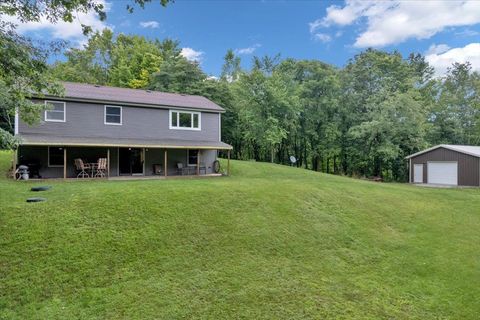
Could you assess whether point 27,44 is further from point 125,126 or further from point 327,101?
point 327,101

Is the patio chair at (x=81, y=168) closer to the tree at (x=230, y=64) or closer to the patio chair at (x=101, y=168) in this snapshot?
the patio chair at (x=101, y=168)

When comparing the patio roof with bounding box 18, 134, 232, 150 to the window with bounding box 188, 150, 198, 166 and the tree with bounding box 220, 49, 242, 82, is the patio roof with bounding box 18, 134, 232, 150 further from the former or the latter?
the tree with bounding box 220, 49, 242, 82

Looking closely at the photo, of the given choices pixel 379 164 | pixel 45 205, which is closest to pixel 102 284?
pixel 45 205

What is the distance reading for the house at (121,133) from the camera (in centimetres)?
1498

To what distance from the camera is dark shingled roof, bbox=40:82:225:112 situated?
53.8 ft

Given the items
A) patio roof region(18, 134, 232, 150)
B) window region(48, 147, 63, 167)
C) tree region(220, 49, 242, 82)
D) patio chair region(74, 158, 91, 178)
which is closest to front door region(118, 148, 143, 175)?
patio roof region(18, 134, 232, 150)

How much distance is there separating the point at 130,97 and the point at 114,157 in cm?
357

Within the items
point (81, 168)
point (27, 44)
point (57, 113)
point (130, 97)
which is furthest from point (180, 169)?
point (27, 44)

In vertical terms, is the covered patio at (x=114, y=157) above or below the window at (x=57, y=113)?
below

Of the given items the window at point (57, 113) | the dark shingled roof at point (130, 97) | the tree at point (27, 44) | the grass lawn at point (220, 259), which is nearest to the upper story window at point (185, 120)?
the dark shingled roof at point (130, 97)

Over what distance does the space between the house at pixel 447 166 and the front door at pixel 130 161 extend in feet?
70.0

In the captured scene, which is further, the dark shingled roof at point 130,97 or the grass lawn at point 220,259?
the dark shingled roof at point 130,97

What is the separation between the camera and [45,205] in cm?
812

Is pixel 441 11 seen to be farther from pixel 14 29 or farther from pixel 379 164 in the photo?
pixel 14 29
